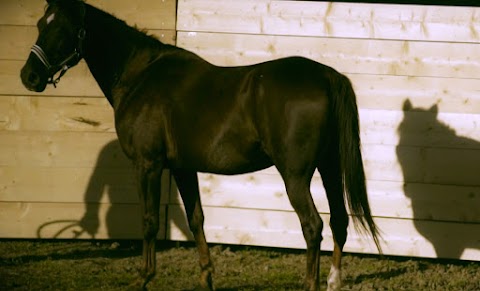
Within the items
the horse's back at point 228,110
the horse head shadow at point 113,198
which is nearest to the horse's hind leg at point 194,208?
the horse's back at point 228,110

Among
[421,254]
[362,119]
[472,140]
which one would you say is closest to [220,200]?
[362,119]

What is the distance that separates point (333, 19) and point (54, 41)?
2.42 meters

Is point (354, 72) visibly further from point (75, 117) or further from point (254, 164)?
point (75, 117)

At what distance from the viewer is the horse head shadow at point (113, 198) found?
6160 mm

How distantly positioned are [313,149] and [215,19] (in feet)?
7.52

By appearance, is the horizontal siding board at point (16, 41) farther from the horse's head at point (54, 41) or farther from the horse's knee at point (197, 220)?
the horse's knee at point (197, 220)

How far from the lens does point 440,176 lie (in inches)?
231

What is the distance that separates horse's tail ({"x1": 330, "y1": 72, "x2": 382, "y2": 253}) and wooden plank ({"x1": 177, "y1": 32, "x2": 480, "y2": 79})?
5.46 ft

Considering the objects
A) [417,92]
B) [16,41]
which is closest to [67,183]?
[16,41]

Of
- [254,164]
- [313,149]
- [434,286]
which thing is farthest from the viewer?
[434,286]

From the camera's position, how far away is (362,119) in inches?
232

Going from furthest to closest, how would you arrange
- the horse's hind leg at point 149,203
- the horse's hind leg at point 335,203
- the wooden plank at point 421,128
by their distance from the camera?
1. the wooden plank at point 421,128
2. the horse's hind leg at point 149,203
3. the horse's hind leg at point 335,203

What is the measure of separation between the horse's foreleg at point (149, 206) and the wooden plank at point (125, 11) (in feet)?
6.08

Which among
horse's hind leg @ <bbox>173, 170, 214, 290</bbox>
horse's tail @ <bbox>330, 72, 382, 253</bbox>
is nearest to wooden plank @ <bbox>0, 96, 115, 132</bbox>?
→ horse's hind leg @ <bbox>173, 170, 214, 290</bbox>
